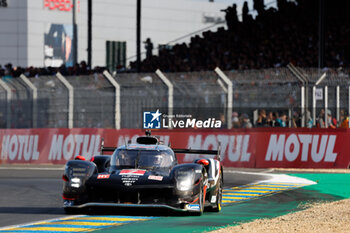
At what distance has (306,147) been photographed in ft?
82.9

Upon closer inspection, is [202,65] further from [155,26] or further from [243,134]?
[155,26]

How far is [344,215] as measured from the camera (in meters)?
12.9

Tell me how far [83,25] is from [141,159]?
157 ft

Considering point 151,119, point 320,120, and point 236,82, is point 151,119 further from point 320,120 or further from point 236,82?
point 320,120

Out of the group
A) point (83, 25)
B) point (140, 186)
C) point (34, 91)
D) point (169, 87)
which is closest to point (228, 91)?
point (169, 87)

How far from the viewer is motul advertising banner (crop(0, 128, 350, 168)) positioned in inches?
992

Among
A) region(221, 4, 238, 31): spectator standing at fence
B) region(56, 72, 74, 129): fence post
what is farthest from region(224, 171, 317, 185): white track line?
region(221, 4, 238, 31): spectator standing at fence

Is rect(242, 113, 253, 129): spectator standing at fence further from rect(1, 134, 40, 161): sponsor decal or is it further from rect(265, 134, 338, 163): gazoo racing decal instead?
rect(1, 134, 40, 161): sponsor decal

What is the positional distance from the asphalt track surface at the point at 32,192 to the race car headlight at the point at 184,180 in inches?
69.5

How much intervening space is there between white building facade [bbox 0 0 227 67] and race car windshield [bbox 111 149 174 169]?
43.8 m

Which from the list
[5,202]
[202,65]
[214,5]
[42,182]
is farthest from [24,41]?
[5,202]

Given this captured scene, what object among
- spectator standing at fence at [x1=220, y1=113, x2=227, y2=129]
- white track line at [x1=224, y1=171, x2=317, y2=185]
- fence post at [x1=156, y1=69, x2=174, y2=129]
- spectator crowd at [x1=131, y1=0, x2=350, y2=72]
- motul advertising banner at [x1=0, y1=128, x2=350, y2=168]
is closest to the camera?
white track line at [x1=224, y1=171, x2=317, y2=185]

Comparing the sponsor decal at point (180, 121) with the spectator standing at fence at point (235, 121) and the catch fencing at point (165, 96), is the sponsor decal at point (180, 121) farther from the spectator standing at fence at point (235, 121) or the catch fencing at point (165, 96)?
the spectator standing at fence at point (235, 121)

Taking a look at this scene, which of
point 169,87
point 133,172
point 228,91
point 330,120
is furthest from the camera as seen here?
point 169,87
